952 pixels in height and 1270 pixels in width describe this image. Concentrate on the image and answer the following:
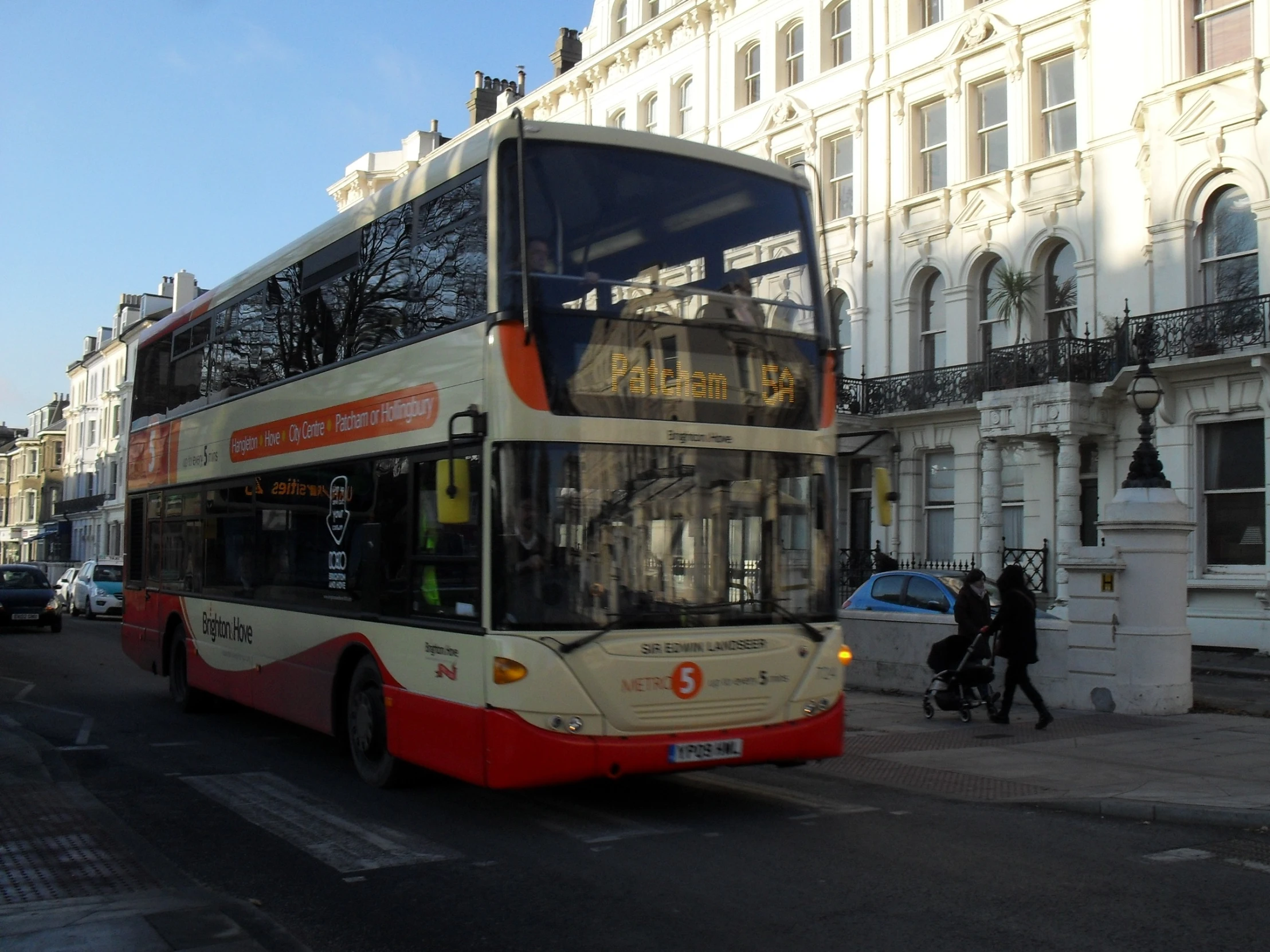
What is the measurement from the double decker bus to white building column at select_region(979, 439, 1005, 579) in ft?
65.1

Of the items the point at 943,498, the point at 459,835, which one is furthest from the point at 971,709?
the point at 943,498

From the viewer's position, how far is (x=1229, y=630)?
2370cm

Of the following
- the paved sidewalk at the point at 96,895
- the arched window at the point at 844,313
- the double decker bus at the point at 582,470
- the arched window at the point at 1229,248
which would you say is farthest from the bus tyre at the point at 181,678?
the arched window at the point at 844,313

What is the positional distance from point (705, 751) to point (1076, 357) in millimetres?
20437

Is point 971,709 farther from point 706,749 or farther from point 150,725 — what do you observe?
point 150,725

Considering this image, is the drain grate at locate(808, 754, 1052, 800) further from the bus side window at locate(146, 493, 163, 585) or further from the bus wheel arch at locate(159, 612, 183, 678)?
the bus side window at locate(146, 493, 163, 585)

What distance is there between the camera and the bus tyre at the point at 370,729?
9344 mm

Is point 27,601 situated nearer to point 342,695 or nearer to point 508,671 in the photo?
point 342,695

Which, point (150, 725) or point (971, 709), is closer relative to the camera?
point (150, 725)

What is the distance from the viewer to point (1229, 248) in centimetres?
2439

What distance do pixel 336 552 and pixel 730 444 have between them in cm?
360

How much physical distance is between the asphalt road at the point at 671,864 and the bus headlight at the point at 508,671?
982mm

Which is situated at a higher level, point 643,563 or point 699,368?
point 699,368

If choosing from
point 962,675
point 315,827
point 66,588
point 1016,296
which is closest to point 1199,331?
point 1016,296
